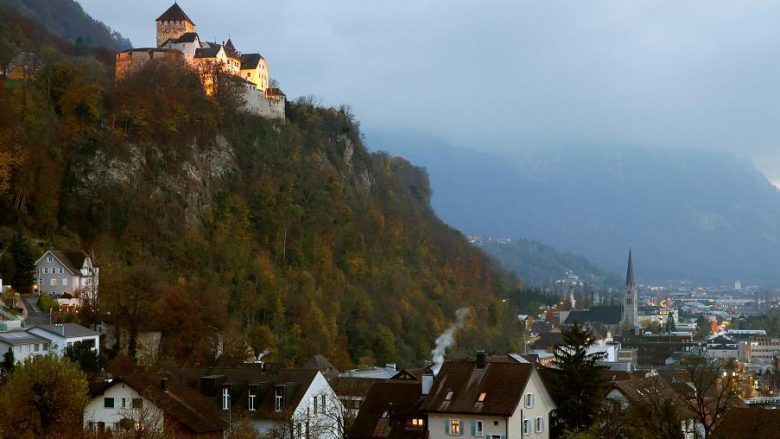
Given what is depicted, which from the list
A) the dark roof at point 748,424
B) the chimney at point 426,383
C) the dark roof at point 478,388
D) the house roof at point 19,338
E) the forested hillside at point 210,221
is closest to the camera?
the dark roof at point 748,424

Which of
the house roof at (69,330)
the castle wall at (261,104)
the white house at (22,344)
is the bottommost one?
the white house at (22,344)

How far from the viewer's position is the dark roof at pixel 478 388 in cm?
5028

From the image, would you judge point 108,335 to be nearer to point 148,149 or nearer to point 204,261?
point 204,261

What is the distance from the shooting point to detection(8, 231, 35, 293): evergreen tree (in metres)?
87.6

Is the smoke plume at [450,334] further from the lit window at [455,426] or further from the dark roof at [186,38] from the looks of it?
the lit window at [455,426]

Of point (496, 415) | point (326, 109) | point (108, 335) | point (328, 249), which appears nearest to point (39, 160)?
point (108, 335)

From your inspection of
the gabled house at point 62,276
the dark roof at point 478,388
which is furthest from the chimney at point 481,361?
the gabled house at point 62,276

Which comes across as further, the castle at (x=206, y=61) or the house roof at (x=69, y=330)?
the castle at (x=206, y=61)

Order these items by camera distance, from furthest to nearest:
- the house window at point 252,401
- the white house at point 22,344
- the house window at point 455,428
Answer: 1. the white house at point 22,344
2. the house window at point 252,401
3. the house window at point 455,428

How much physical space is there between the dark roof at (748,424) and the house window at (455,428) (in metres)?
10.4

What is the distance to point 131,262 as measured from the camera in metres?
98.1

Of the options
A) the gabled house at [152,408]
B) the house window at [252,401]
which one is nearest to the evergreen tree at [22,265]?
the gabled house at [152,408]

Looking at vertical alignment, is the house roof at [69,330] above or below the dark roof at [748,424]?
above

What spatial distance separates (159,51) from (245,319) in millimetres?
32935
